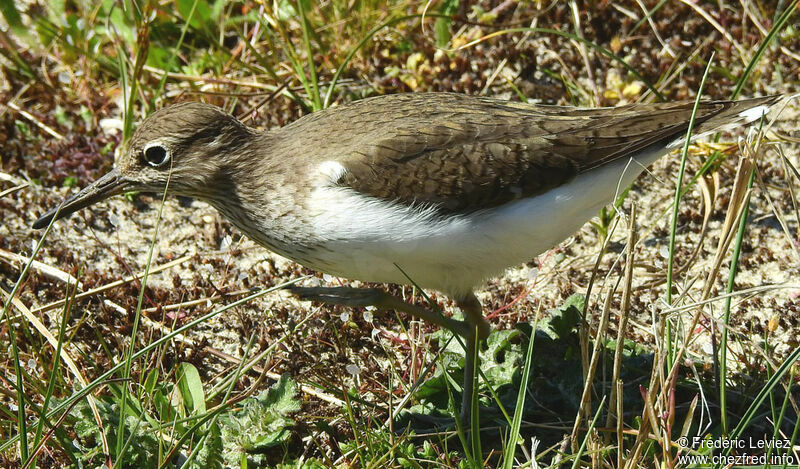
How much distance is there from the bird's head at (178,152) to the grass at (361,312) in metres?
0.28

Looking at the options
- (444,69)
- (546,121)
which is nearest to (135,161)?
(546,121)

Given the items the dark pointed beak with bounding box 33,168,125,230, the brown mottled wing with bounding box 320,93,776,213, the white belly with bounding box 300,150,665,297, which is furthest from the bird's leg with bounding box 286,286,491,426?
the dark pointed beak with bounding box 33,168,125,230

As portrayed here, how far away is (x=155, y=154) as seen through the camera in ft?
16.6

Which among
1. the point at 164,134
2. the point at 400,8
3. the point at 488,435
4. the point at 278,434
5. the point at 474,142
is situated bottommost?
the point at 488,435

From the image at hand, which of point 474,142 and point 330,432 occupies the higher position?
point 474,142

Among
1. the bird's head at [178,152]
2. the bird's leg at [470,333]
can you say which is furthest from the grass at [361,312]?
the bird's head at [178,152]

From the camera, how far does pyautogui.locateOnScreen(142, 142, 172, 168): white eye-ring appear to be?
5027 millimetres

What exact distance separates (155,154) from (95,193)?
484 millimetres

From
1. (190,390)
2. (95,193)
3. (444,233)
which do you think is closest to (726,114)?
(444,233)

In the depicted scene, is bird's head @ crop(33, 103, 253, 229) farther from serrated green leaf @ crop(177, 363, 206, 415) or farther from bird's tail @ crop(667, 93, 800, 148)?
bird's tail @ crop(667, 93, 800, 148)

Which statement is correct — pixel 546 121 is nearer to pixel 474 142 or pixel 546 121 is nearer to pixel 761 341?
pixel 474 142

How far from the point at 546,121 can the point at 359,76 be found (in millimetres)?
2723

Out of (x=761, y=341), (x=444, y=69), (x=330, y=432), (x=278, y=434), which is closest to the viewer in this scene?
(x=278, y=434)

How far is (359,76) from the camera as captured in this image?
736cm
